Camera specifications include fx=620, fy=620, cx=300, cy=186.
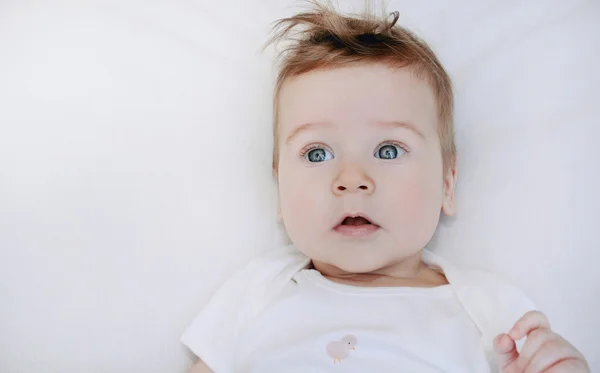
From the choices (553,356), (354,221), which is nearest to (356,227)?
Result: (354,221)

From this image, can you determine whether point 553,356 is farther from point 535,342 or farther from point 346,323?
point 346,323

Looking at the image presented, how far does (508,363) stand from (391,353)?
0.57 feet

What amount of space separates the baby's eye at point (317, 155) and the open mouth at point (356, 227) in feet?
0.37

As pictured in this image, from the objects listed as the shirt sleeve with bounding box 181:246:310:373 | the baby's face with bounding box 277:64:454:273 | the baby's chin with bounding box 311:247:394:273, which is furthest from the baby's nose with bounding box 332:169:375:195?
the shirt sleeve with bounding box 181:246:310:373

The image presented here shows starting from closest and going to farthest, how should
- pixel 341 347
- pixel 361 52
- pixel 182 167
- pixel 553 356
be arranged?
1. pixel 553 356
2. pixel 341 347
3. pixel 361 52
4. pixel 182 167

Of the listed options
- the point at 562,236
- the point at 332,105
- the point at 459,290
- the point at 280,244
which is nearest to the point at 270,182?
the point at 280,244

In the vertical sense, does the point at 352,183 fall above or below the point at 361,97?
below

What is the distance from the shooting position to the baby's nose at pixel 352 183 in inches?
38.3

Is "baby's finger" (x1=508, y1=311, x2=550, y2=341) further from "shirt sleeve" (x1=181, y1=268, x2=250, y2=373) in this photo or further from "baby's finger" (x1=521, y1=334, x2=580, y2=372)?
"shirt sleeve" (x1=181, y1=268, x2=250, y2=373)

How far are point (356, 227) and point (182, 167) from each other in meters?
0.38

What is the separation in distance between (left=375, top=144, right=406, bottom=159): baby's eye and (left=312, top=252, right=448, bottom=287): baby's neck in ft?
0.63

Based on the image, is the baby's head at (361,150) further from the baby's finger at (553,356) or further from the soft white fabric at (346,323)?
the baby's finger at (553,356)

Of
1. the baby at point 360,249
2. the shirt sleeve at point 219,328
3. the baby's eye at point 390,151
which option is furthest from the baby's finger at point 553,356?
the shirt sleeve at point 219,328

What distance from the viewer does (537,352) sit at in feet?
2.79
